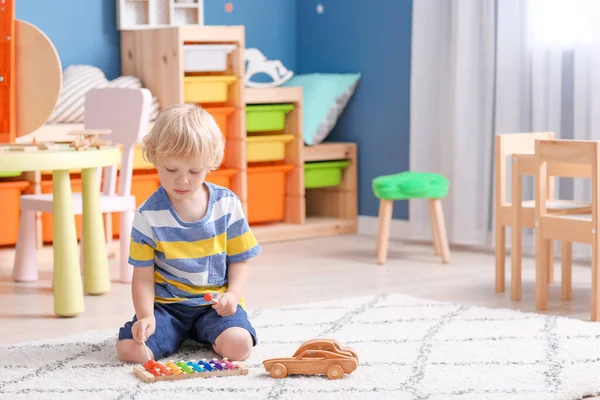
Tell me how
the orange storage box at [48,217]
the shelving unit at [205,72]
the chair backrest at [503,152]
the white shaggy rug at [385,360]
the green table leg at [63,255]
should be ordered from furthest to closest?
1. the shelving unit at [205,72]
2. the orange storage box at [48,217]
3. the chair backrest at [503,152]
4. the green table leg at [63,255]
5. the white shaggy rug at [385,360]

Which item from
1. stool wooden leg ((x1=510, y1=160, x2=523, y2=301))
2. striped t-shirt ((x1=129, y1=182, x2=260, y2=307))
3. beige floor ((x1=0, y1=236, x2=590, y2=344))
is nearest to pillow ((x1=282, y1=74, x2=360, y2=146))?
beige floor ((x1=0, y1=236, x2=590, y2=344))

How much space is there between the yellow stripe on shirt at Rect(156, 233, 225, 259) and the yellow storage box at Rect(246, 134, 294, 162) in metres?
2.21

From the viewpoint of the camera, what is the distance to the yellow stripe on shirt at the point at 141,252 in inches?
89.4

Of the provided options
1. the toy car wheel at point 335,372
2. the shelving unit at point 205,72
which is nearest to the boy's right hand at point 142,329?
the toy car wheel at point 335,372

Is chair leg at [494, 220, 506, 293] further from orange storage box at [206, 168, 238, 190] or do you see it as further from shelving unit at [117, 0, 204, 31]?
shelving unit at [117, 0, 204, 31]

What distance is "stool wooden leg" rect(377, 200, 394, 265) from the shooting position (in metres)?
3.92

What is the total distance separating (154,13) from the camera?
180 inches

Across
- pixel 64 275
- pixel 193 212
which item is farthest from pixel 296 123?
pixel 193 212

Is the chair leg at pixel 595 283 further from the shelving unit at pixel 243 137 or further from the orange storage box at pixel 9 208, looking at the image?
the orange storage box at pixel 9 208

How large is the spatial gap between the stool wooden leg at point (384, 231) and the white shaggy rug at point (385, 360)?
3.23 feet

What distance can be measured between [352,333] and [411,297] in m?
0.55

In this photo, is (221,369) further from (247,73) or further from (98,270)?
(247,73)

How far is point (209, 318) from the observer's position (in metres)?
2.32

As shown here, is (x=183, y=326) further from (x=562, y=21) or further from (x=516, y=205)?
(x=562, y=21)
